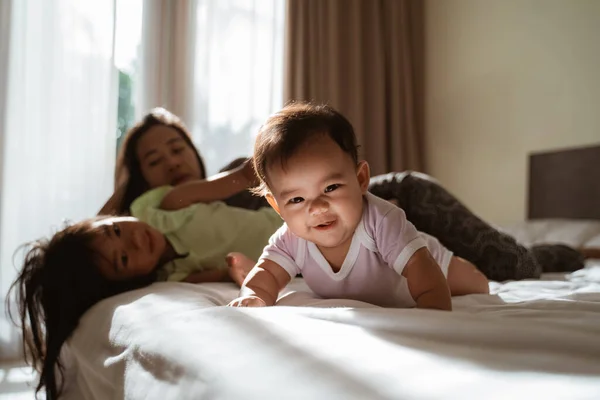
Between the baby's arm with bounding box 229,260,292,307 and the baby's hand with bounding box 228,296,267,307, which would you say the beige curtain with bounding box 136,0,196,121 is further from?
the baby's hand with bounding box 228,296,267,307

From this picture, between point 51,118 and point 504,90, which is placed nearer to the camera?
point 51,118

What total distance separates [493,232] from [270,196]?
876 millimetres

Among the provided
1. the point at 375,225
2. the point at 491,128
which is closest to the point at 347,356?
the point at 375,225

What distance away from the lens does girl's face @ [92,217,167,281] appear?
142 centimetres

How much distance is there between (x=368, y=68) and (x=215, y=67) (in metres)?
1.19

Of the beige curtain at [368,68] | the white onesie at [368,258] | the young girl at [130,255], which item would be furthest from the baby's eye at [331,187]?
the beige curtain at [368,68]

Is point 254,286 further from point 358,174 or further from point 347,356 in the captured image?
point 347,356

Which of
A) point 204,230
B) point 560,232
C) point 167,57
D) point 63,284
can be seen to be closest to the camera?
point 63,284

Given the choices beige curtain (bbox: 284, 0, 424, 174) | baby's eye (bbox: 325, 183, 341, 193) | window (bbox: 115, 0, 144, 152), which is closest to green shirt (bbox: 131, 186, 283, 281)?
baby's eye (bbox: 325, 183, 341, 193)

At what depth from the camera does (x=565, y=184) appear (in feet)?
9.91

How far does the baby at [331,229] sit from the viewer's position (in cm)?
94

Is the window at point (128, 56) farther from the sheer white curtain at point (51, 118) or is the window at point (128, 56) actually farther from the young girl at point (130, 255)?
the young girl at point (130, 255)

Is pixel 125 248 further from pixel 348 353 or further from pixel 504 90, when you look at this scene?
pixel 504 90

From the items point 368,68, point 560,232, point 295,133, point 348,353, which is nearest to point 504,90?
point 368,68
